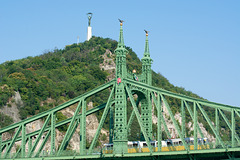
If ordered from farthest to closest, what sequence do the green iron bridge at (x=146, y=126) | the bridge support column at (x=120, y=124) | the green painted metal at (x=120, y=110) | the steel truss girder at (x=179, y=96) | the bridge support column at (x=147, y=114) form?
the bridge support column at (x=147, y=114), the green painted metal at (x=120, y=110), the bridge support column at (x=120, y=124), the steel truss girder at (x=179, y=96), the green iron bridge at (x=146, y=126)

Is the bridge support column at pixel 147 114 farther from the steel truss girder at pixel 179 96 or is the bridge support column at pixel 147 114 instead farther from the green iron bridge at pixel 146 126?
the steel truss girder at pixel 179 96

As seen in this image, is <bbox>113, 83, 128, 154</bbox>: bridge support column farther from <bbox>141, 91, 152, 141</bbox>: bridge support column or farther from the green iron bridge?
<bbox>141, 91, 152, 141</bbox>: bridge support column

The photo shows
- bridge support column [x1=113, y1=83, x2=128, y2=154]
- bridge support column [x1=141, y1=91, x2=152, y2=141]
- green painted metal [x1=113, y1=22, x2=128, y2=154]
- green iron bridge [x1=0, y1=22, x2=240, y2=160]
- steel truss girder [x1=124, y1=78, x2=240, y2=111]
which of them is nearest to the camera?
green iron bridge [x1=0, y1=22, x2=240, y2=160]

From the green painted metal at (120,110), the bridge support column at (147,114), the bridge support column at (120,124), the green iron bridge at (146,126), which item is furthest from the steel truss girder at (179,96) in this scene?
the bridge support column at (147,114)

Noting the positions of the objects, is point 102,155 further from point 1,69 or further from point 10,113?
point 1,69

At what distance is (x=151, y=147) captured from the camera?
70.9m

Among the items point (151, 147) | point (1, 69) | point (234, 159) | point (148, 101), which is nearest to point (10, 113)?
point (1, 69)

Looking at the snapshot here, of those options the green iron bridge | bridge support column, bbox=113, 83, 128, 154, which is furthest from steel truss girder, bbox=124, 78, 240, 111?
bridge support column, bbox=113, 83, 128, 154

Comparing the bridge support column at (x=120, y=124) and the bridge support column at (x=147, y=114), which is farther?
the bridge support column at (x=147, y=114)

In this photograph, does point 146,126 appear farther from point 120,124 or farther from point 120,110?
point 120,110

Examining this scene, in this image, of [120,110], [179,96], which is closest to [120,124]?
[120,110]

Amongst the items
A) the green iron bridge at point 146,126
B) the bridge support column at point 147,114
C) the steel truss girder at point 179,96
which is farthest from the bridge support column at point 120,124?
the bridge support column at point 147,114

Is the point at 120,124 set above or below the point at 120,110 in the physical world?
below

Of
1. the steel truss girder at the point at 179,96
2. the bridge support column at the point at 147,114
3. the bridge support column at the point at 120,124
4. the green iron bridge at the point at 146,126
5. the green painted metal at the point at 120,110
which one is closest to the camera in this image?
the green iron bridge at the point at 146,126
